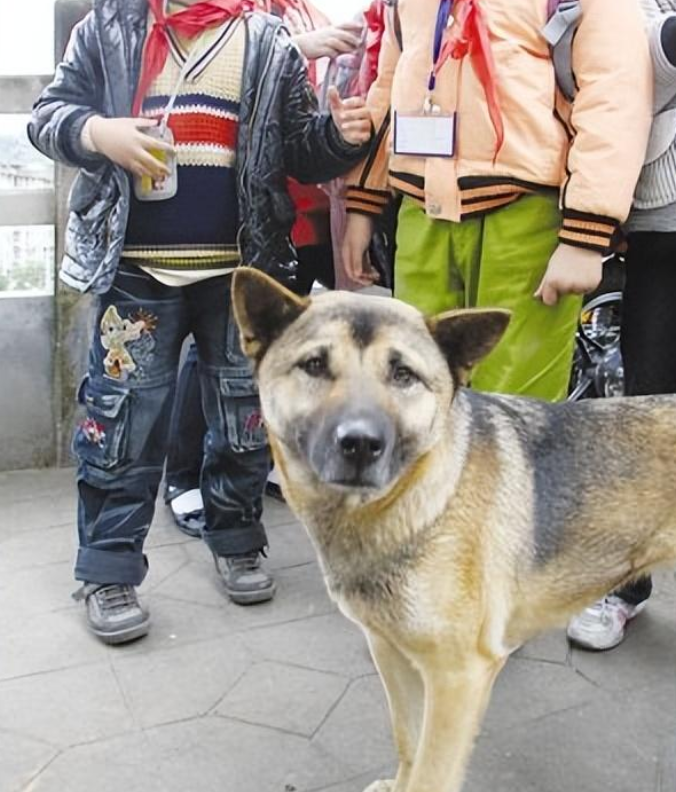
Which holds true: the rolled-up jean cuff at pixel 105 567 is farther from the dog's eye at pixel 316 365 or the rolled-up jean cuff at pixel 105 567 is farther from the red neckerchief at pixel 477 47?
the red neckerchief at pixel 477 47

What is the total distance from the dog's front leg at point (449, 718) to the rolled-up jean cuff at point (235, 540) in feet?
4.94

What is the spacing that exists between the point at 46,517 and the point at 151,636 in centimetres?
121

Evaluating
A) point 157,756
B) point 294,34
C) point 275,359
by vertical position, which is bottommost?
point 157,756

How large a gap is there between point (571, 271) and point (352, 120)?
0.87 m

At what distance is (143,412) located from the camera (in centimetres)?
360

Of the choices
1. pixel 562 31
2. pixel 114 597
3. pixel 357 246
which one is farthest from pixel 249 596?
pixel 562 31

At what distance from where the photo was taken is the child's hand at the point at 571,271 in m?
3.04

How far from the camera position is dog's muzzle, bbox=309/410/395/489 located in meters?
2.25

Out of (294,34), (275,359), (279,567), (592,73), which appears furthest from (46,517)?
(592,73)

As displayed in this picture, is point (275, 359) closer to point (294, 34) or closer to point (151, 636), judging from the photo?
point (151, 636)

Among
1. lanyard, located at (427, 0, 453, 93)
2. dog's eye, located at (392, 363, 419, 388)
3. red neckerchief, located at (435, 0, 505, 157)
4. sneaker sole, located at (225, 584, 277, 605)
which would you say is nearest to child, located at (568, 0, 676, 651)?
red neckerchief, located at (435, 0, 505, 157)

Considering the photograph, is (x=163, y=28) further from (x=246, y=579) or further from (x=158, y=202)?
(x=246, y=579)

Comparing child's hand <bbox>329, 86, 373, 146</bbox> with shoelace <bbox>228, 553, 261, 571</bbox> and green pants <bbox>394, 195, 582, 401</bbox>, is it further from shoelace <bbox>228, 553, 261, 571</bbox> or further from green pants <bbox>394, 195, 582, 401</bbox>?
shoelace <bbox>228, 553, 261, 571</bbox>

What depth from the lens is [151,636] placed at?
3.71 metres
